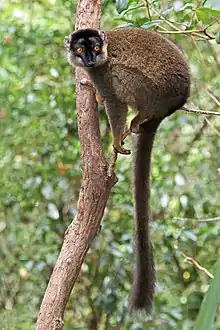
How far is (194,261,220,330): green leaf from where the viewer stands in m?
0.36

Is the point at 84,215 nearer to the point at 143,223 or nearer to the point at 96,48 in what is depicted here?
the point at 143,223

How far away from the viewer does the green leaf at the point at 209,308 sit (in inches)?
14.1

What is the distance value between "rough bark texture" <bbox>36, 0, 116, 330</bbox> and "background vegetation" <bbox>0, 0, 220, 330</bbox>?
894mm

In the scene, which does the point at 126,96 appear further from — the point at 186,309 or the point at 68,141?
the point at 186,309

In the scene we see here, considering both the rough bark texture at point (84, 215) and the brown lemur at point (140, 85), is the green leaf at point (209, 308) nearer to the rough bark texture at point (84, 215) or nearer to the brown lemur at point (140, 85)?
the rough bark texture at point (84, 215)

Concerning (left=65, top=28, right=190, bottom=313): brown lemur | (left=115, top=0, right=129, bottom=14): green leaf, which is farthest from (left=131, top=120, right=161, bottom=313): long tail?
(left=115, top=0, right=129, bottom=14): green leaf

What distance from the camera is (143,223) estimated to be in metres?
1.91

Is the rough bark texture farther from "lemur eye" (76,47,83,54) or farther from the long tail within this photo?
the long tail

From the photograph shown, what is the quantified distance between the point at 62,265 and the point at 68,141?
1195 millimetres

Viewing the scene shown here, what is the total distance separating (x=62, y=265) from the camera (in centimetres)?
144

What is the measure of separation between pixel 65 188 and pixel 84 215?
1107 millimetres

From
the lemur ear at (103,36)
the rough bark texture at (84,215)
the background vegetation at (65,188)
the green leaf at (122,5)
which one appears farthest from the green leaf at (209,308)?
the background vegetation at (65,188)

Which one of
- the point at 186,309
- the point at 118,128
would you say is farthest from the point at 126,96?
the point at 186,309

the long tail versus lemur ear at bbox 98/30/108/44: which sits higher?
lemur ear at bbox 98/30/108/44
